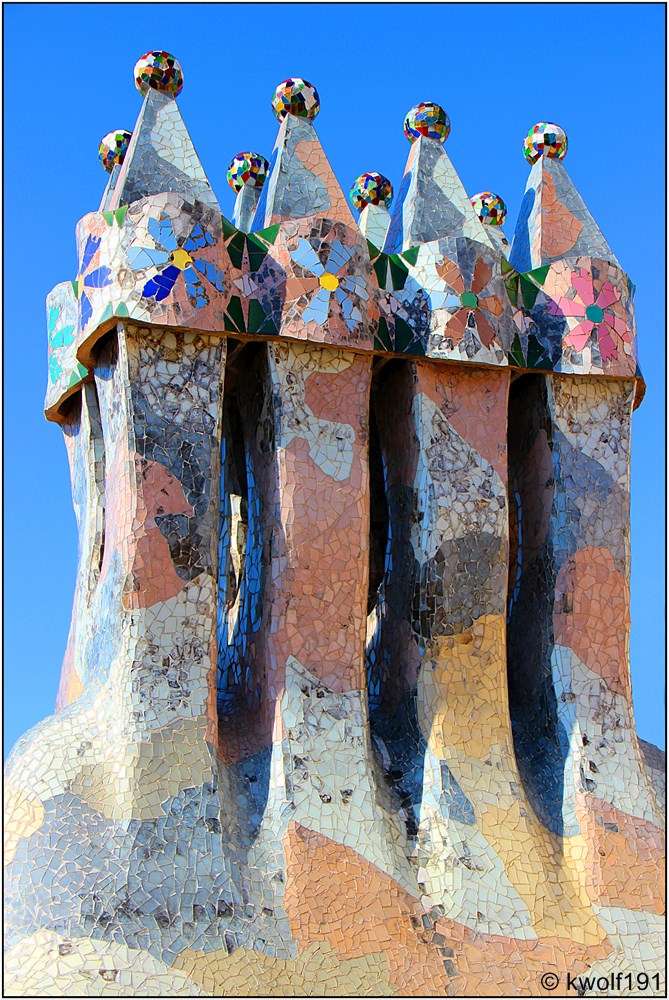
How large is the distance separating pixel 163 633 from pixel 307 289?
9.07ft

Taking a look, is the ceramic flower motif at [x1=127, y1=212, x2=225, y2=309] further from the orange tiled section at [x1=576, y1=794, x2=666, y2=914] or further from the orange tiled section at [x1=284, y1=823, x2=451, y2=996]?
the orange tiled section at [x1=576, y1=794, x2=666, y2=914]

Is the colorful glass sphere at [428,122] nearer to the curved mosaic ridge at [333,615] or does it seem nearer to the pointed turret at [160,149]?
the curved mosaic ridge at [333,615]

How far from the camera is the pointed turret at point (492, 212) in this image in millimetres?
12797

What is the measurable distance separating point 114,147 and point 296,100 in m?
1.67

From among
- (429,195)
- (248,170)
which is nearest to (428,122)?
(429,195)

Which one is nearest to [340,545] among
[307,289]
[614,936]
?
[307,289]

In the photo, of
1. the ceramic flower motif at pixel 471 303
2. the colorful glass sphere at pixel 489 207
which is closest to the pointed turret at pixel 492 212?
the colorful glass sphere at pixel 489 207

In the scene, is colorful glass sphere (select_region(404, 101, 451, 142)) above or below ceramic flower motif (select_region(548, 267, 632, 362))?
above

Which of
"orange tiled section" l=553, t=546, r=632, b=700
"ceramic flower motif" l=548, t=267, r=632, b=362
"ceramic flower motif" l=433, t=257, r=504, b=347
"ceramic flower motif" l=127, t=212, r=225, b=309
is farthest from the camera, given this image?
"ceramic flower motif" l=548, t=267, r=632, b=362

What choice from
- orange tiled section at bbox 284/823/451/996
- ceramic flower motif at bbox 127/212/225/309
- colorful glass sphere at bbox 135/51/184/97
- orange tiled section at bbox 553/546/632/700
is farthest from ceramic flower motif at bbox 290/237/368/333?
orange tiled section at bbox 284/823/451/996

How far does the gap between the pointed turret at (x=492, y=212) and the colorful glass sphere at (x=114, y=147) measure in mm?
3580

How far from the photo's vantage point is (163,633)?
8.95 metres

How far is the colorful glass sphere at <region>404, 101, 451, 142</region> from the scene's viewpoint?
11.2m

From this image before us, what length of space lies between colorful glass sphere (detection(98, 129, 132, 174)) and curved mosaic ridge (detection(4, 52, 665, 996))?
23 cm
